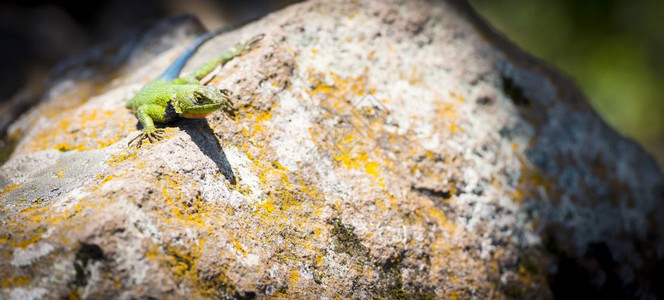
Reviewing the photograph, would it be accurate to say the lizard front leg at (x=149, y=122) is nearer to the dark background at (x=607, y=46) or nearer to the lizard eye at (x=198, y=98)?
the lizard eye at (x=198, y=98)

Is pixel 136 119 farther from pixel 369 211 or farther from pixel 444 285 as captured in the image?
pixel 444 285

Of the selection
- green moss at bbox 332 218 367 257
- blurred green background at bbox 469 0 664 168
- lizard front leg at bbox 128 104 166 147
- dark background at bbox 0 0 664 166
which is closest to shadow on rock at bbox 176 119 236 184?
lizard front leg at bbox 128 104 166 147

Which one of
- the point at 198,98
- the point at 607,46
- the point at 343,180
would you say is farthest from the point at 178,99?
the point at 607,46

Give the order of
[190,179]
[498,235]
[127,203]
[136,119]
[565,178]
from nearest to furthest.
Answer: [127,203] → [190,179] → [136,119] → [498,235] → [565,178]

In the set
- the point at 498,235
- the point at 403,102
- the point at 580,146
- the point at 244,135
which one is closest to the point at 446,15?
the point at 403,102

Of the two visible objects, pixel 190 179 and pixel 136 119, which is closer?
pixel 190 179

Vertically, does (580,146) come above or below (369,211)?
below

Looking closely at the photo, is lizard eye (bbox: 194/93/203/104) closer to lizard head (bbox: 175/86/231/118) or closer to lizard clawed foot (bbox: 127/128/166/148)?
lizard head (bbox: 175/86/231/118)

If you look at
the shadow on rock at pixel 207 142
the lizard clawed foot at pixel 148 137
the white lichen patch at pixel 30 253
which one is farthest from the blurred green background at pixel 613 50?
the white lichen patch at pixel 30 253
